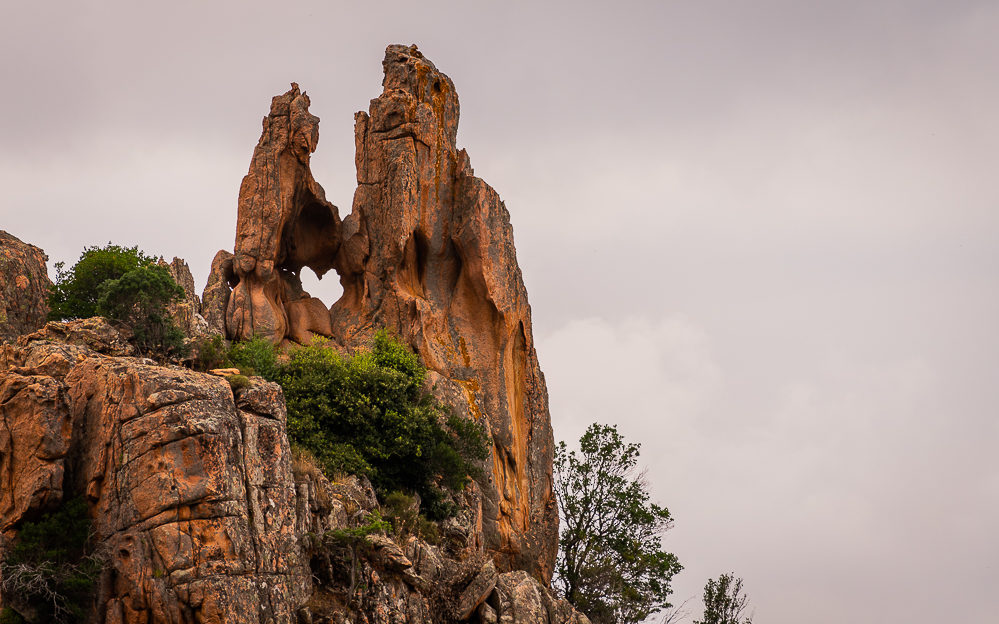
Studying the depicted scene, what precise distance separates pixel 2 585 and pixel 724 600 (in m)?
40.0

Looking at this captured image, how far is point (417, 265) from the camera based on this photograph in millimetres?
56375

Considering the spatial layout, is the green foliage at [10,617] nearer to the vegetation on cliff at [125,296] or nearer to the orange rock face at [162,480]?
the orange rock face at [162,480]

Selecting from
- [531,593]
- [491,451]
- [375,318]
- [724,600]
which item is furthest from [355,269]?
[724,600]

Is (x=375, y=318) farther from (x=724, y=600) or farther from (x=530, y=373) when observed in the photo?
(x=724, y=600)

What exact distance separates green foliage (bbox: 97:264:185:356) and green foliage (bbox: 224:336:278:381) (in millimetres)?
2717

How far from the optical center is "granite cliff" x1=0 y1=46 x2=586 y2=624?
3028 cm

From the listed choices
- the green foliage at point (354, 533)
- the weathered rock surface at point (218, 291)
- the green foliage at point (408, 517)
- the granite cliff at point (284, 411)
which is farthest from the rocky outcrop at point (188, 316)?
the green foliage at point (354, 533)

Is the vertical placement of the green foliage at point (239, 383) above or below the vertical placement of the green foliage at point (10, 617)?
above

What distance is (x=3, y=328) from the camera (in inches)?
1750

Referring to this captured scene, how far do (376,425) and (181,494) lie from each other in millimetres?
15956

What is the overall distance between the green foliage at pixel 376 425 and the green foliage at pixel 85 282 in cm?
778

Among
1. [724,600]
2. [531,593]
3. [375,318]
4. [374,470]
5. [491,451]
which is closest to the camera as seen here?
[531,593]

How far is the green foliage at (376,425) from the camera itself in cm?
4378

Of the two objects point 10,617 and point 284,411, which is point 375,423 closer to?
point 284,411
